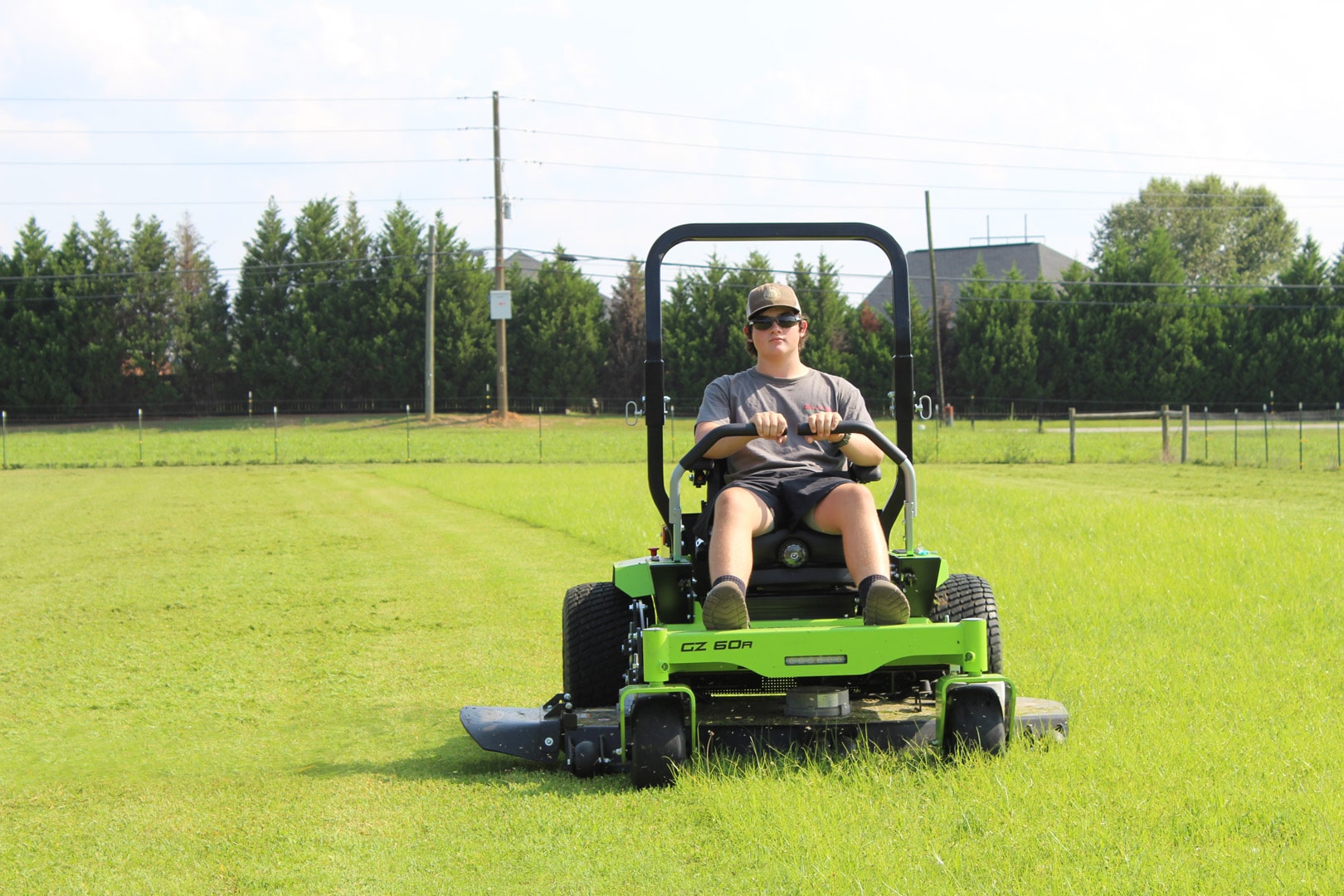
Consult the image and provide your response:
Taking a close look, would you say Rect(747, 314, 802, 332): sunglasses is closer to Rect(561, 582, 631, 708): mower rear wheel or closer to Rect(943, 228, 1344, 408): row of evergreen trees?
Rect(561, 582, 631, 708): mower rear wheel

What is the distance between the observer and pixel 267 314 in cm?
5897

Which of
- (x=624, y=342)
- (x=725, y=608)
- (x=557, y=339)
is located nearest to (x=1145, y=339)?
(x=624, y=342)

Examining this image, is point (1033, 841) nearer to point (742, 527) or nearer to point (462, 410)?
point (742, 527)

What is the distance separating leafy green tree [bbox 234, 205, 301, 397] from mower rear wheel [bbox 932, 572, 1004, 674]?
54.7 meters

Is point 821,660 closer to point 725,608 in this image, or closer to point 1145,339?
point 725,608

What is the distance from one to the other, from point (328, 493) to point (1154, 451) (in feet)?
66.8

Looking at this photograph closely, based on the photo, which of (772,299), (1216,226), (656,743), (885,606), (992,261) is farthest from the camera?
(1216,226)

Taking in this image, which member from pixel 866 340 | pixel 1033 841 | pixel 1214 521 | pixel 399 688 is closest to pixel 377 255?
pixel 866 340

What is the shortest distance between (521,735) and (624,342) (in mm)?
52591

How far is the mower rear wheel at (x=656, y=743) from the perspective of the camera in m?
4.83

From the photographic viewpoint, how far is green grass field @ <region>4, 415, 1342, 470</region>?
31203mm

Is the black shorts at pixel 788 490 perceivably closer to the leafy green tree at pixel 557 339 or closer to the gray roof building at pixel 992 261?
the leafy green tree at pixel 557 339

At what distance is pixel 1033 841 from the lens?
4008mm

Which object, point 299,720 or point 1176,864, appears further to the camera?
point 299,720
